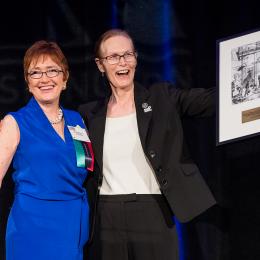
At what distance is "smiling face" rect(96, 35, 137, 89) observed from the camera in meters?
2.29

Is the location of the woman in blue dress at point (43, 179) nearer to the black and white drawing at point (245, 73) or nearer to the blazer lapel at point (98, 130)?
the blazer lapel at point (98, 130)

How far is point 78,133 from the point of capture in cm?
222

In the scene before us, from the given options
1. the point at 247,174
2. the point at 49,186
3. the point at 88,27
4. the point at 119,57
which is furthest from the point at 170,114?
the point at 88,27

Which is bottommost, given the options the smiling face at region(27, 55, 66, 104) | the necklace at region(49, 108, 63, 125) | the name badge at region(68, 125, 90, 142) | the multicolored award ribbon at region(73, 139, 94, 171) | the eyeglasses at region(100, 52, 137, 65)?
the multicolored award ribbon at region(73, 139, 94, 171)

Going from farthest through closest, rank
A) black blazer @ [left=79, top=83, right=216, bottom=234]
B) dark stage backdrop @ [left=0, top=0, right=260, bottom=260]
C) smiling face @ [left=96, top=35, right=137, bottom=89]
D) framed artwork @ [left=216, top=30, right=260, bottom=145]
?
dark stage backdrop @ [left=0, top=0, right=260, bottom=260], smiling face @ [left=96, top=35, right=137, bottom=89], black blazer @ [left=79, top=83, right=216, bottom=234], framed artwork @ [left=216, top=30, right=260, bottom=145]

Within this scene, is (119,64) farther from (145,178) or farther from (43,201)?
(43,201)

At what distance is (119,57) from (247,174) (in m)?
0.93

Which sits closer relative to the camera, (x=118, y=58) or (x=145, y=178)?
(x=145, y=178)

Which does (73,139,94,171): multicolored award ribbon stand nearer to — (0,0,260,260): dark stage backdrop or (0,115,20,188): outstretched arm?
(0,115,20,188): outstretched arm

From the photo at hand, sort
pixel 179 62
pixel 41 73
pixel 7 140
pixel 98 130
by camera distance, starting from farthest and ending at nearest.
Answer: pixel 179 62
pixel 98 130
pixel 41 73
pixel 7 140

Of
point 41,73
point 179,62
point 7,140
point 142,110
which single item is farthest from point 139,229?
point 179,62

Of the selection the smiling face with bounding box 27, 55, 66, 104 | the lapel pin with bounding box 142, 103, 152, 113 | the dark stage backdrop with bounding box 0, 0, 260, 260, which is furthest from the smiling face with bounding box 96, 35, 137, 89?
the dark stage backdrop with bounding box 0, 0, 260, 260

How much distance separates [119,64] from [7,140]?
21.8 inches

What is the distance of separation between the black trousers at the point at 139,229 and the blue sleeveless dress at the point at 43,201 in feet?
0.44
